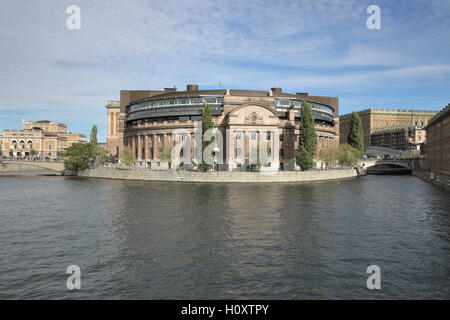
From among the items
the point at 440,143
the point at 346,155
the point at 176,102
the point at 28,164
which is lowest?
the point at 28,164

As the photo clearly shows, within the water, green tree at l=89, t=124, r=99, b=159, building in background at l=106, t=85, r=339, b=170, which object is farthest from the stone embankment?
the water

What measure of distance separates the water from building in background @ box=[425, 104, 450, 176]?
4889cm

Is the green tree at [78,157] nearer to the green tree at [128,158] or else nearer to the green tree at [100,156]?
the green tree at [100,156]

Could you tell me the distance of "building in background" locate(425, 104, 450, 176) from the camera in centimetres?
8572

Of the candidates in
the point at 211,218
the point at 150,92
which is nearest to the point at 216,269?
the point at 211,218

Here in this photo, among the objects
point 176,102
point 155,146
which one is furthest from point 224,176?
point 176,102

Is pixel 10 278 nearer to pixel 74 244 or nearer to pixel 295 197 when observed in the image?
pixel 74 244

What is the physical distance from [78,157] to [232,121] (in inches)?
1741

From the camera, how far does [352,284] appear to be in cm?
1909

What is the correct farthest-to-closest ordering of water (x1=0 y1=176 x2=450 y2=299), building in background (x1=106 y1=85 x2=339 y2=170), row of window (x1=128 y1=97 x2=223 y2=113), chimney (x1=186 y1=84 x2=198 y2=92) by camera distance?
chimney (x1=186 y1=84 x2=198 y2=92)
row of window (x1=128 y1=97 x2=223 y2=113)
building in background (x1=106 y1=85 x2=339 y2=170)
water (x1=0 y1=176 x2=450 y2=299)

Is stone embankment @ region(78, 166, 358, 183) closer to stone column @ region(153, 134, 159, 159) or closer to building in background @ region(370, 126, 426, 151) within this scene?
stone column @ region(153, 134, 159, 159)

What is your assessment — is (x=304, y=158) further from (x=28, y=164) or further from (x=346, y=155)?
(x=28, y=164)

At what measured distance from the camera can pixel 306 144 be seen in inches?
3469
